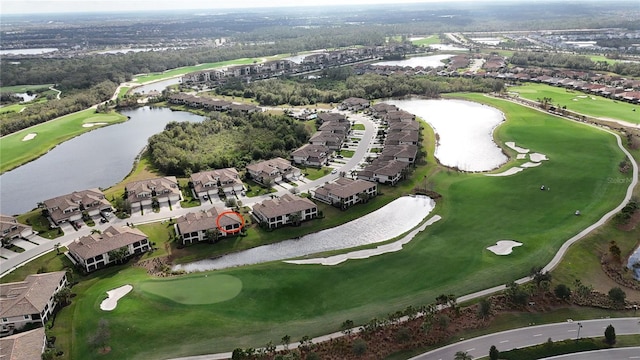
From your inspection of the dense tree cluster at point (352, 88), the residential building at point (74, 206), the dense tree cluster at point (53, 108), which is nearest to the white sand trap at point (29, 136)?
the dense tree cluster at point (53, 108)

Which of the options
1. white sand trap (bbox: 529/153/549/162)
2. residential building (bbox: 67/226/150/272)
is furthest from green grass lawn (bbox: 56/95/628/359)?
white sand trap (bbox: 529/153/549/162)

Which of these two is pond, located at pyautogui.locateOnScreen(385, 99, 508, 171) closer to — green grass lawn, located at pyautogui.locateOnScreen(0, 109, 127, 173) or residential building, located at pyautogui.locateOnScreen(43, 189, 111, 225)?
residential building, located at pyautogui.locateOnScreen(43, 189, 111, 225)

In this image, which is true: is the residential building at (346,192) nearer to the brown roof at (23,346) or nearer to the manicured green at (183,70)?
the brown roof at (23,346)

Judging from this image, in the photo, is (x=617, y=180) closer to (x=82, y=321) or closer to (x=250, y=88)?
(x=82, y=321)

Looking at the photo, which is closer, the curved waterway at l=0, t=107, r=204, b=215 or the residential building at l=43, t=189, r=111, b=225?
the residential building at l=43, t=189, r=111, b=225

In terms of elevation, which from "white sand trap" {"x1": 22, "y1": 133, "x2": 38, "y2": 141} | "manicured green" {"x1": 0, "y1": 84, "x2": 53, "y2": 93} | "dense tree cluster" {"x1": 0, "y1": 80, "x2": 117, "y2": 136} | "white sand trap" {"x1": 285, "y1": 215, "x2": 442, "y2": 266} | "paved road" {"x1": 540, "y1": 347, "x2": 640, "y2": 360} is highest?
"manicured green" {"x1": 0, "y1": 84, "x2": 53, "y2": 93}

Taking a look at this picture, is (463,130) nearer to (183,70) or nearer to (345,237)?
(345,237)

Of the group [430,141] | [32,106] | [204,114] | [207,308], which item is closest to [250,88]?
[204,114]
